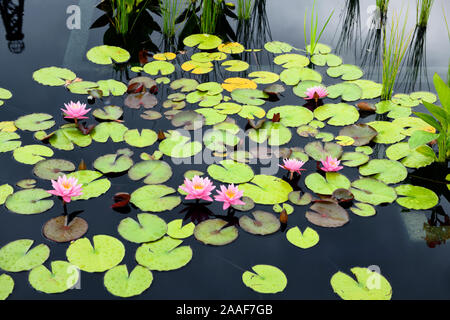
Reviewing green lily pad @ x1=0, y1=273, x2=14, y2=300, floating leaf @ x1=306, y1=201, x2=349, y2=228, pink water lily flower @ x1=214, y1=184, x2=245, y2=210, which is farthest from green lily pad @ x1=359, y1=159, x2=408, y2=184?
green lily pad @ x1=0, y1=273, x2=14, y2=300

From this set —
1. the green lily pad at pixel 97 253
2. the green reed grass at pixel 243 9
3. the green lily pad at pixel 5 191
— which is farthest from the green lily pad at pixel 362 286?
the green reed grass at pixel 243 9

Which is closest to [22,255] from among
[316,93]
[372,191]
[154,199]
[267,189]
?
[154,199]

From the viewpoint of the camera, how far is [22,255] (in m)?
2.37

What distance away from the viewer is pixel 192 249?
2.47 m

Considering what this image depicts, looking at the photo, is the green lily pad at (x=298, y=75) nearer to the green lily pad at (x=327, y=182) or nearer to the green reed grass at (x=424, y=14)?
the green lily pad at (x=327, y=182)

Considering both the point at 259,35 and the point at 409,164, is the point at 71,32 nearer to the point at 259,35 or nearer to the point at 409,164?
the point at 259,35

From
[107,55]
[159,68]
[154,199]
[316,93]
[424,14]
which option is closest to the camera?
[154,199]

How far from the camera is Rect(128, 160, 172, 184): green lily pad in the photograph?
2.82 metres

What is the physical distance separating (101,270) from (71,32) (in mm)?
2633

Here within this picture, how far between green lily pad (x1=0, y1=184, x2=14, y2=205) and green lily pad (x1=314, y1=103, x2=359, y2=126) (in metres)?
2.01

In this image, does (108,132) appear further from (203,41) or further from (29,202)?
(203,41)

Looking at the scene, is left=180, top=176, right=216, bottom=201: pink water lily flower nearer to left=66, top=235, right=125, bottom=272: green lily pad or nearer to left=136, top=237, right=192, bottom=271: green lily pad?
left=136, top=237, right=192, bottom=271: green lily pad

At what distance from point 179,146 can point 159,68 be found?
1023mm
